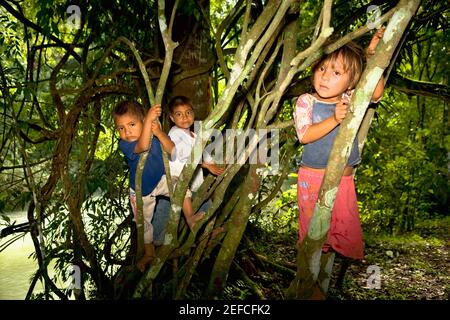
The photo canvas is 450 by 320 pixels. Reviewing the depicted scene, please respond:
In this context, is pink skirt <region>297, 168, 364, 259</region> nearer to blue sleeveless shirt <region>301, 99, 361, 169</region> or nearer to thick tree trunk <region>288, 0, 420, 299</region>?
blue sleeveless shirt <region>301, 99, 361, 169</region>

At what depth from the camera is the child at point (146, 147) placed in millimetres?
1835

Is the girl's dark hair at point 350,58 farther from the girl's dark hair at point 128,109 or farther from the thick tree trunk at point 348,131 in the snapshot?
the girl's dark hair at point 128,109

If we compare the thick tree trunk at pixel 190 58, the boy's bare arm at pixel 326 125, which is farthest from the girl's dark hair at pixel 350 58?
the thick tree trunk at pixel 190 58

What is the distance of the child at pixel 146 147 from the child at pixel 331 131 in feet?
2.27

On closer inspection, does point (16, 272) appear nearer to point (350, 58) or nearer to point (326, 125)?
point (326, 125)

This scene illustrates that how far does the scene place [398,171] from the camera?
209 inches

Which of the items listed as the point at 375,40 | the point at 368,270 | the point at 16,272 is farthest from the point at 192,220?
the point at 16,272

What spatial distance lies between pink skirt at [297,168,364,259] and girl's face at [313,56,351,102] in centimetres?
34

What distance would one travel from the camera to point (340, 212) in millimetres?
1626

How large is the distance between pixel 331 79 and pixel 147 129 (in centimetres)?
87

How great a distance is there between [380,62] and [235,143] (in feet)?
4.34

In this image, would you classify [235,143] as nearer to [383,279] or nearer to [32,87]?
[32,87]

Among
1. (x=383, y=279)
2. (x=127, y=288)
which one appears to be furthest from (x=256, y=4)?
(x=383, y=279)

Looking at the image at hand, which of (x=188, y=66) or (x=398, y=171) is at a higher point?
(x=188, y=66)
